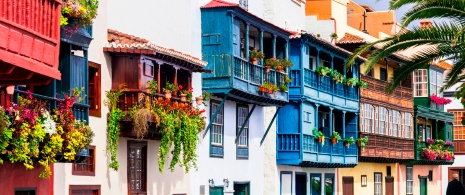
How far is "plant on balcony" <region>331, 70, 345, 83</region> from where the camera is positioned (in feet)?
149

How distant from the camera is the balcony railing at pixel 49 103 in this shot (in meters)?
21.0

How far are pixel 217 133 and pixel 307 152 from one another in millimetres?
7055

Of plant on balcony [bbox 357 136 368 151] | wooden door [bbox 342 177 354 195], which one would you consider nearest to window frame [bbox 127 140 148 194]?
plant on balcony [bbox 357 136 368 151]

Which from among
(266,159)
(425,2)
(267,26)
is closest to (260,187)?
(266,159)

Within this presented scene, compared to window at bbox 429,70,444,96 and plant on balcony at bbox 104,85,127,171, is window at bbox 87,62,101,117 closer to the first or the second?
plant on balcony at bbox 104,85,127,171

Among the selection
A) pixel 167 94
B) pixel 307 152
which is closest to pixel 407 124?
pixel 307 152

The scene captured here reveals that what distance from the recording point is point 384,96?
175 feet

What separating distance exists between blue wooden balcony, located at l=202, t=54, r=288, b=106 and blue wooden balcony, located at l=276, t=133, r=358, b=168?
4360 millimetres

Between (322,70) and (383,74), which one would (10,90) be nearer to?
(322,70)

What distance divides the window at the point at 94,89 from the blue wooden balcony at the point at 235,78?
A: 7.82m

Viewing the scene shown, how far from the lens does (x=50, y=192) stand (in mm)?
24625

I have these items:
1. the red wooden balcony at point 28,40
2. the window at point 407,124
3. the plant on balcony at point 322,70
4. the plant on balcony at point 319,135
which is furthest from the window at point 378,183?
the red wooden balcony at point 28,40

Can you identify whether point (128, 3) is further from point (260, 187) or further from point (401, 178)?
point (401, 178)

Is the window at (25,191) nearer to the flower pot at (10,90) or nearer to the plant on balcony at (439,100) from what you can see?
the flower pot at (10,90)
